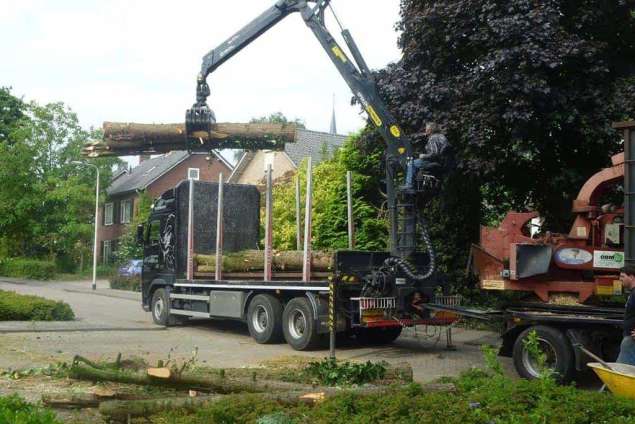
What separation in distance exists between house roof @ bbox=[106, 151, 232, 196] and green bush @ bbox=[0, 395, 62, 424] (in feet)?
147

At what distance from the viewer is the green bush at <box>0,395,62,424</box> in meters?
4.98

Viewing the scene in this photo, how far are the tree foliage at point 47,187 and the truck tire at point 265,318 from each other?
104ft

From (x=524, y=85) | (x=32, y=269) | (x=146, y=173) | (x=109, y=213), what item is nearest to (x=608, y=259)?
(x=524, y=85)

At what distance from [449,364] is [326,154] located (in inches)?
775

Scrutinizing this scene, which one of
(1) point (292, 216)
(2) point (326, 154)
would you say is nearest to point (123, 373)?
(1) point (292, 216)

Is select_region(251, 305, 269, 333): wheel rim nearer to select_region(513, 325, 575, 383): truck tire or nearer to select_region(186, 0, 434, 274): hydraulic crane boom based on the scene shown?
select_region(186, 0, 434, 274): hydraulic crane boom

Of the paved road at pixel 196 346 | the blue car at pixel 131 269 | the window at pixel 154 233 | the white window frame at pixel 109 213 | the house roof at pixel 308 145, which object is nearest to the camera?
the paved road at pixel 196 346

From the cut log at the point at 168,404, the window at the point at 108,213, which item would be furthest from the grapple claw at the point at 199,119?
the window at the point at 108,213

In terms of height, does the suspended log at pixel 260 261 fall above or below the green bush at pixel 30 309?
above

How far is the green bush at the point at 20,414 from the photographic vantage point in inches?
196

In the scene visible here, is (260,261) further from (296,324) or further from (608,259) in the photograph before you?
(608,259)

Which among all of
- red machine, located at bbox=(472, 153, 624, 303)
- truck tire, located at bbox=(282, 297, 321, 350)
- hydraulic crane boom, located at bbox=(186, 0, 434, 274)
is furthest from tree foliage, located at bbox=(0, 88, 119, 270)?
red machine, located at bbox=(472, 153, 624, 303)

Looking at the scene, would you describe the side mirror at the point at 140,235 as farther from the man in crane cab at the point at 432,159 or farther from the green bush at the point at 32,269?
the green bush at the point at 32,269

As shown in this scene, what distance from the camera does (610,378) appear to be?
7.01 metres
